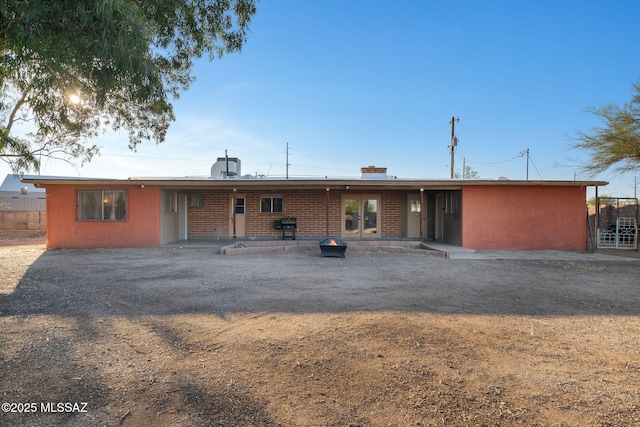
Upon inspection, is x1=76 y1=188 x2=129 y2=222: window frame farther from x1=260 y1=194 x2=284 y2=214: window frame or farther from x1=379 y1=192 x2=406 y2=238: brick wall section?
x1=379 y1=192 x2=406 y2=238: brick wall section

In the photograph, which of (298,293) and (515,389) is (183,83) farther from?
(515,389)

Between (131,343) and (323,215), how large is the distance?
12.9 metres

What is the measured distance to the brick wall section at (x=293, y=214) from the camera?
54.6 feet

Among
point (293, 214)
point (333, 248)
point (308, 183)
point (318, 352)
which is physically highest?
point (308, 183)

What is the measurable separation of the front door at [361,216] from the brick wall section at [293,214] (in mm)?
232

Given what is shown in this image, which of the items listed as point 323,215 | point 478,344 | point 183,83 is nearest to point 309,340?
point 478,344

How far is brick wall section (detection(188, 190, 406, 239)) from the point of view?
54.6 ft

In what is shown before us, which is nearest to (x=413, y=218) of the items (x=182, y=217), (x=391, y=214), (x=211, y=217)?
(x=391, y=214)

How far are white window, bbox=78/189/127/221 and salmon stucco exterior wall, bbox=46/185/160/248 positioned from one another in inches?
6.8

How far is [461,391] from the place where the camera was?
9.65ft

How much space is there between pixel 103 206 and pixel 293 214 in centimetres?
769

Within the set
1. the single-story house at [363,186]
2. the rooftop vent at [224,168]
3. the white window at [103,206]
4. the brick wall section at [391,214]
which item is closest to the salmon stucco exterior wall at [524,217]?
the single-story house at [363,186]

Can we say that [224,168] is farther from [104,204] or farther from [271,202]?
[104,204]

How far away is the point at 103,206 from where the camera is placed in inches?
555
